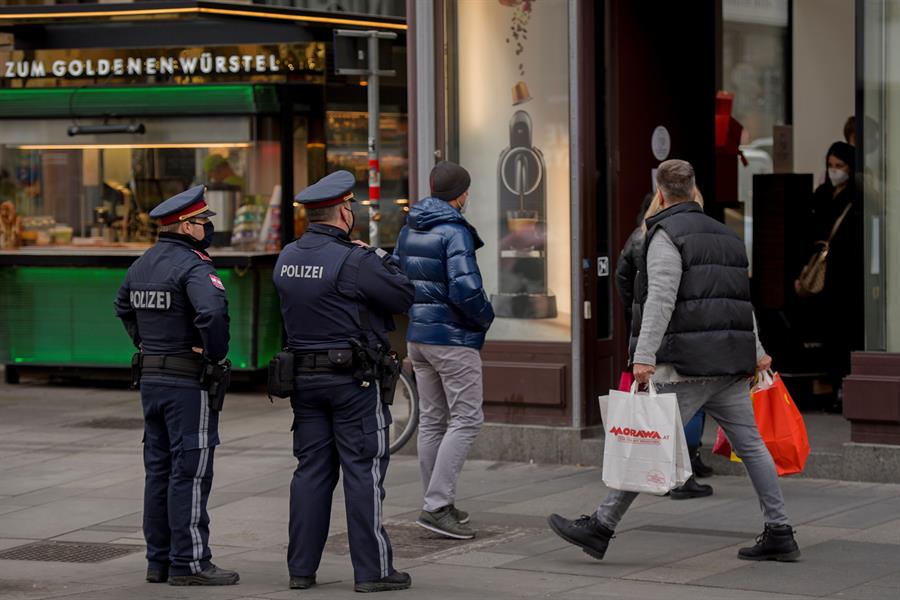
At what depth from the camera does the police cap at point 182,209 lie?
7.55m

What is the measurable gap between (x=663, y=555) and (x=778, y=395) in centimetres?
95

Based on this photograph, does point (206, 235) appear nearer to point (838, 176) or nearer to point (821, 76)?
point (838, 176)

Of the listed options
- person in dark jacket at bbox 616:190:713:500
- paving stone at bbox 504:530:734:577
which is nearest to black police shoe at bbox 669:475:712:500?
person in dark jacket at bbox 616:190:713:500

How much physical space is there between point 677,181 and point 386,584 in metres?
2.24

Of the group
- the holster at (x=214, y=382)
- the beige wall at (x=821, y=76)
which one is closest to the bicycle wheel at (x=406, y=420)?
the holster at (x=214, y=382)

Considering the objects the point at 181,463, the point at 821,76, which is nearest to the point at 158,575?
the point at 181,463

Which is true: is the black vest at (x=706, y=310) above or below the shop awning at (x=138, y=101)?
below

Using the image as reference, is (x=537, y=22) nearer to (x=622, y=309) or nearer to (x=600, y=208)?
(x=600, y=208)

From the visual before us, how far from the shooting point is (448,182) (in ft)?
28.0

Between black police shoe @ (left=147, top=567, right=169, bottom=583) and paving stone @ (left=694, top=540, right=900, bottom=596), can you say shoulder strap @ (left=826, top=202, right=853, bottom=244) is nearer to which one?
paving stone @ (left=694, top=540, right=900, bottom=596)

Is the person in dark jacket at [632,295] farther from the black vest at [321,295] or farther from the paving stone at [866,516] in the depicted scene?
the black vest at [321,295]

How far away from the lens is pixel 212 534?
28.9ft

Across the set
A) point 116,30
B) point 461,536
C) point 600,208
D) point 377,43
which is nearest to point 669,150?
point 600,208

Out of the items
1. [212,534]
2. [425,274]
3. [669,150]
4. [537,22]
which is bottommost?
[212,534]
